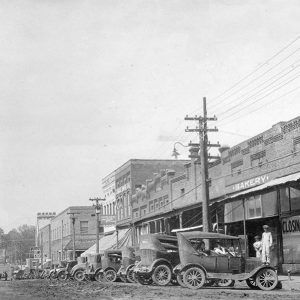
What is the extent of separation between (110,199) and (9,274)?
1464cm

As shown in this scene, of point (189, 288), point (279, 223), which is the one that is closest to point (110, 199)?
point (279, 223)

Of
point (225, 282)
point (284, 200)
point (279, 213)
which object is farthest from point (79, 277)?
point (225, 282)

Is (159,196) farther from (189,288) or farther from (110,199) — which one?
(189,288)

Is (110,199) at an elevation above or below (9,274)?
above

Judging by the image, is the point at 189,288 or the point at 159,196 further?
the point at 159,196

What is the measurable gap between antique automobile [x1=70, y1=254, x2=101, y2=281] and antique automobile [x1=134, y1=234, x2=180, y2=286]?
8.35 metres

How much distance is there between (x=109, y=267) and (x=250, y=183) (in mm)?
9605

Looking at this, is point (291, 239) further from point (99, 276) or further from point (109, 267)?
point (99, 276)

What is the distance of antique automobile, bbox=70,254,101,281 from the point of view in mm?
30067

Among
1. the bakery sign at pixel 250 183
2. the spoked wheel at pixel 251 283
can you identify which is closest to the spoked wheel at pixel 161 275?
the spoked wheel at pixel 251 283

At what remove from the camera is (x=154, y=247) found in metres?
21.4

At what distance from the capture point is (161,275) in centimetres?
2061

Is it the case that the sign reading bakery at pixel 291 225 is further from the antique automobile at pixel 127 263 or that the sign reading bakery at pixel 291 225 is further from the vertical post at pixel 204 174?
the antique automobile at pixel 127 263

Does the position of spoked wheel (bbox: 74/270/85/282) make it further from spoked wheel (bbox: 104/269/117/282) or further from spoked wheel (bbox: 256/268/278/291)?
spoked wheel (bbox: 256/268/278/291)
